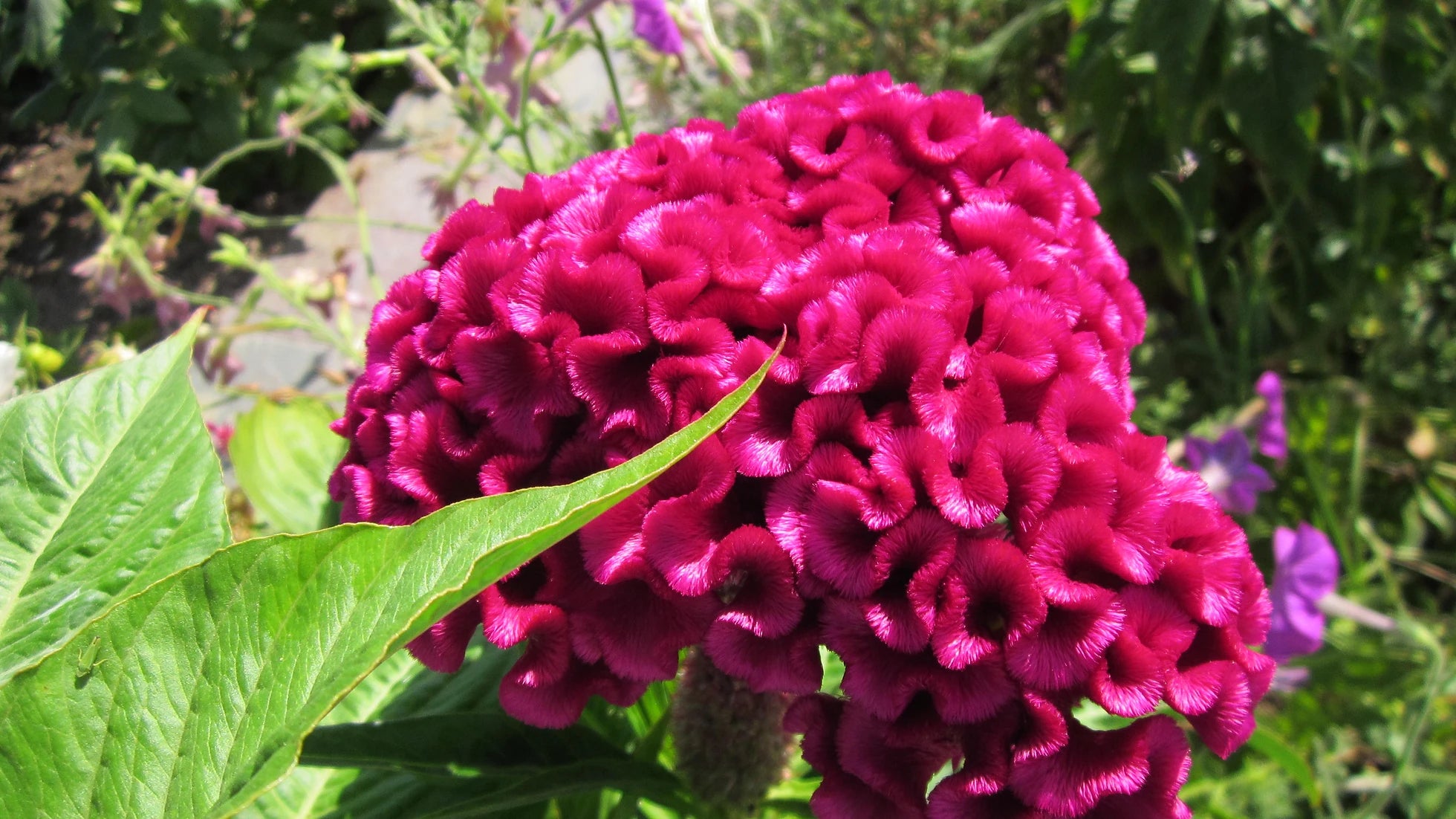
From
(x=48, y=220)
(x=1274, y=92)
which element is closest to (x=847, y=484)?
(x=1274, y=92)

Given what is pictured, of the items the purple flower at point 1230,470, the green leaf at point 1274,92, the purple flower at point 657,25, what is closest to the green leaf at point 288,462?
the purple flower at point 657,25

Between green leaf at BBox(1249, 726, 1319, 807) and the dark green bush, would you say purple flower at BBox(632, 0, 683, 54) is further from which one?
the dark green bush

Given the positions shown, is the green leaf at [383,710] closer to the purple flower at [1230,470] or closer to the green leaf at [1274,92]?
the purple flower at [1230,470]

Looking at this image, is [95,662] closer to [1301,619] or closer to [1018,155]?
[1018,155]

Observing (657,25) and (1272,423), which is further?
(1272,423)

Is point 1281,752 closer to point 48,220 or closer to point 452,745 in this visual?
point 452,745

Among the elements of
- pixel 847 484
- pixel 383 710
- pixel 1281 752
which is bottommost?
pixel 1281 752
